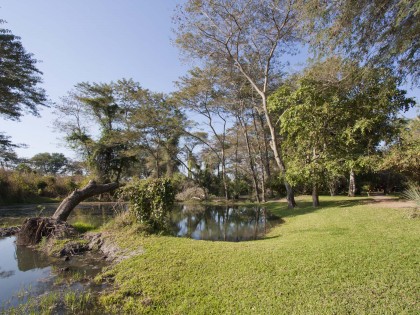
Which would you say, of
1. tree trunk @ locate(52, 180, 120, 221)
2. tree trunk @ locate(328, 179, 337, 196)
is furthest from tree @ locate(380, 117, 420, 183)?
tree trunk @ locate(52, 180, 120, 221)

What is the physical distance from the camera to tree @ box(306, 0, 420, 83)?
5016 millimetres

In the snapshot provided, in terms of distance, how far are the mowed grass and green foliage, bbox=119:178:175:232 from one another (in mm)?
1493

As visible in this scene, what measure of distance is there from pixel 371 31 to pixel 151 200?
22.7 feet

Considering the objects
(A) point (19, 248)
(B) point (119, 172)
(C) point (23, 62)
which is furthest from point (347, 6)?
(B) point (119, 172)

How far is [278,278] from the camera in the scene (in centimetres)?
365

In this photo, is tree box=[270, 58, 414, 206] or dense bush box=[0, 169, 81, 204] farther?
dense bush box=[0, 169, 81, 204]

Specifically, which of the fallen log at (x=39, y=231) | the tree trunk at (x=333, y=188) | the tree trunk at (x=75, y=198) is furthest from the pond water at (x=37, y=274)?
the tree trunk at (x=333, y=188)

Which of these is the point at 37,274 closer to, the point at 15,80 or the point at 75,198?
the point at 75,198

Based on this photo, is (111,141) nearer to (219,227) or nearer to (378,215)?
(219,227)

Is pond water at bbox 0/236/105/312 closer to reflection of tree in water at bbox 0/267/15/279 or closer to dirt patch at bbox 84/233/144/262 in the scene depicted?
→ reflection of tree in water at bbox 0/267/15/279

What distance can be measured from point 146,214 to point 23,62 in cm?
1298

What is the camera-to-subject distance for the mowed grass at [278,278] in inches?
119

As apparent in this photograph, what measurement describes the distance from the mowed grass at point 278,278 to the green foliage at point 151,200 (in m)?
1.49

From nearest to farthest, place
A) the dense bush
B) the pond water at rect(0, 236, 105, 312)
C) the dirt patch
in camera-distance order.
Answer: the pond water at rect(0, 236, 105, 312)
the dirt patch
the dense bush
